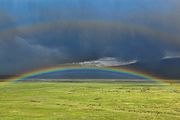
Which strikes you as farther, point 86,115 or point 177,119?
point 86,115

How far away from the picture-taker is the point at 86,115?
4678 centimetres

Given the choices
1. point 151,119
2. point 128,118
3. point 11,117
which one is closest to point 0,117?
point 11,117

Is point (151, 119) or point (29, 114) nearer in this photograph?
point (151, 119)

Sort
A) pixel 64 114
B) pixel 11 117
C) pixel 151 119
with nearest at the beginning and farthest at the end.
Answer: pixel 151 119
pixel 11 117
pixel 64 114

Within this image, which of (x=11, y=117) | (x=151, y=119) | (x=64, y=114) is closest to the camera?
(x=151, y=119)

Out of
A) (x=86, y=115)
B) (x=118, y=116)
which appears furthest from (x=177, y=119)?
(x=86, y=115)

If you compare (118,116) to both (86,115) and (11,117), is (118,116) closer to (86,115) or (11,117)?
(86,115)

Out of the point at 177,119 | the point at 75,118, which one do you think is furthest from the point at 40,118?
the point at 177,119

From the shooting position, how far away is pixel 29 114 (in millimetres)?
48125

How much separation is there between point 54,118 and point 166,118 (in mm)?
14312

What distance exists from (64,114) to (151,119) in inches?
494

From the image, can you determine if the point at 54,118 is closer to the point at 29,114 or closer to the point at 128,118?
the point at 29,114

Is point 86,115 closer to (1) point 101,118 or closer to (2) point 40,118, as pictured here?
(1) point 101,118

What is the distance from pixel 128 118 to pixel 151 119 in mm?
3342
